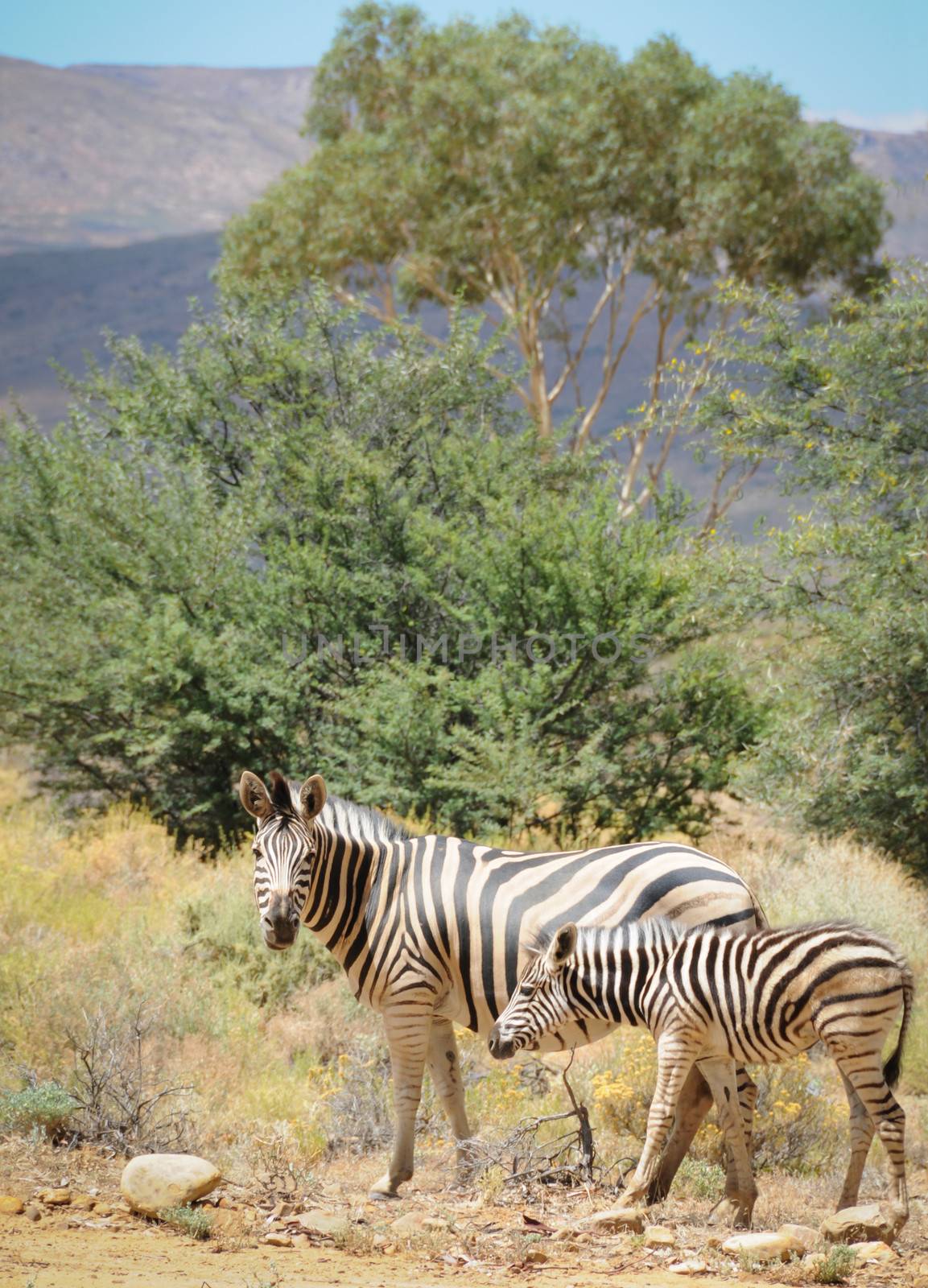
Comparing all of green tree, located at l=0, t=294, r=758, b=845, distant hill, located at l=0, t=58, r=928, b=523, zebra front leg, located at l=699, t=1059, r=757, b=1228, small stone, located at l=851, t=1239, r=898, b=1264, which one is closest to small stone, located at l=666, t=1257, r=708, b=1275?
small stone, located at l=851, t=1239, r=898, b=1264

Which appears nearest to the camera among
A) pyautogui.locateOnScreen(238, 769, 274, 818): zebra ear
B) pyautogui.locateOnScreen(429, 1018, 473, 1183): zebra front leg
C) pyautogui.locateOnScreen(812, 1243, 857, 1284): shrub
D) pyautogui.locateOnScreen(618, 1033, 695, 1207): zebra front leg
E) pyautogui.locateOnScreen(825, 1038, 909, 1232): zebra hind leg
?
pyautogui.locateOnScreen(812, 1243, 857, 1284): shrub

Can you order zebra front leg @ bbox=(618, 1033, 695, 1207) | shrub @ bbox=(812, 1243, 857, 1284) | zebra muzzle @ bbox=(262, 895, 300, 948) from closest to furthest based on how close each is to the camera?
shrub @ bbox=(812, 1243, 857, 1284) < zebra front leg @ bbox=(618, 1033, 695, 1207) < zebra muzzle @ bbox=(262, 895, 300, 948)

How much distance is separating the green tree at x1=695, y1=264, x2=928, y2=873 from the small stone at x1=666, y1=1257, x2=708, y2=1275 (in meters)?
8.41

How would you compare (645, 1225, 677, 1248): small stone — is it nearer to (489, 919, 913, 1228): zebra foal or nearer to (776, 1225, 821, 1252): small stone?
(489, 919, 913, 1228): zebra foal

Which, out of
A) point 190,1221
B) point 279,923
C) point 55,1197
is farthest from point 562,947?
point 55,1197

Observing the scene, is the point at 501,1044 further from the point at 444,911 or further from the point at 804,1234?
the point at 804,1234

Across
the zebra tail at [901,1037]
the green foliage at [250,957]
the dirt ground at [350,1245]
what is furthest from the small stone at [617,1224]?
the green foliage at [250,957]

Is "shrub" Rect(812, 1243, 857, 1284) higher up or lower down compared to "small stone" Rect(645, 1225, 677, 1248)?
higher up

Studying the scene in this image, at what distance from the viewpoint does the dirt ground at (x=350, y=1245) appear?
505 centimetres

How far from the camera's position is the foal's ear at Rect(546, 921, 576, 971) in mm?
6105

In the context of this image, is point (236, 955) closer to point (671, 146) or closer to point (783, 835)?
point (783, 835)

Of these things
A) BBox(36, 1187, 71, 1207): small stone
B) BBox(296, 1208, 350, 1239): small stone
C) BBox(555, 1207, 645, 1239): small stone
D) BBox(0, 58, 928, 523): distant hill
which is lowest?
BBox(36, 1187, 71, 1207): small stone

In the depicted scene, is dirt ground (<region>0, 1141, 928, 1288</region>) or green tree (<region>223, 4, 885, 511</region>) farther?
green tree (<region>223, 4, 885, 511</region>)

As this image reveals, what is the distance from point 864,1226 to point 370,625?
10.7 meters
